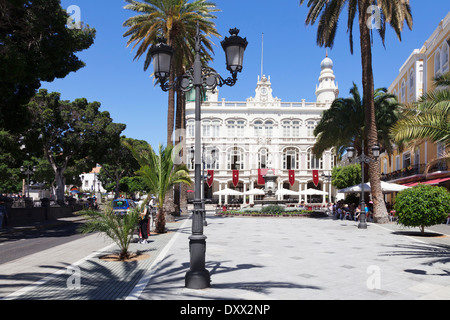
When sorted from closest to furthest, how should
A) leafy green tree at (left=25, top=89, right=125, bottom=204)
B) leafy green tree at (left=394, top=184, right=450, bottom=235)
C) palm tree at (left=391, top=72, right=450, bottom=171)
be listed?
palm tree at (left=391, top=72, right=450, bottom=171) < leafy green tree at (left=394, top=184, right=450, bottom=235) < leafy green tree at (left=25, top=89, right=125, bottom=204)

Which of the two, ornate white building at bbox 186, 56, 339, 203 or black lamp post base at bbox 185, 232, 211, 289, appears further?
ornate white building at bbox 186, 56, 339, 203

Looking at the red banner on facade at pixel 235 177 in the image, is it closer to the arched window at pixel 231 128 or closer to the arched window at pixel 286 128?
the arched window at pixel 231 128

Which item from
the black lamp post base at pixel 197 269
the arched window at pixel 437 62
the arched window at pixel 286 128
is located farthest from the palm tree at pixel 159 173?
the arched window at pixel 286 128

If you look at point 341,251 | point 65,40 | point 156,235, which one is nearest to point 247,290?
point 341,251

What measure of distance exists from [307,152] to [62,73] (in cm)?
4768

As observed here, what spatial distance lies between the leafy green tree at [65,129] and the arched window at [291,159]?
105 feet

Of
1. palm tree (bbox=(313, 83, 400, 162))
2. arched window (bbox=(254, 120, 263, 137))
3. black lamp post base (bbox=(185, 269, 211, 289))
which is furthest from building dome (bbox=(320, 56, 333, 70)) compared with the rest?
black lamp post base (bbox=(185, 269, 211, 289))

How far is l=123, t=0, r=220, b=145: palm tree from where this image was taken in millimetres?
22828

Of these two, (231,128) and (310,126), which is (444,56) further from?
(231,128)

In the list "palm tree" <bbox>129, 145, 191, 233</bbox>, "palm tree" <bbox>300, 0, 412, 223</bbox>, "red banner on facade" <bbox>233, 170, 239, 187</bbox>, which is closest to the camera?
"palm tree" <bbox>129, 145, 191, 233</bbox>

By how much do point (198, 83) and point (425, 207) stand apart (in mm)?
12299

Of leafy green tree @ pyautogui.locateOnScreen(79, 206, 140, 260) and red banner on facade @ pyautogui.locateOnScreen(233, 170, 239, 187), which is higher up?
red banner on facade @ pyautogui.locateOnScreen(233, 170, 239, 187)

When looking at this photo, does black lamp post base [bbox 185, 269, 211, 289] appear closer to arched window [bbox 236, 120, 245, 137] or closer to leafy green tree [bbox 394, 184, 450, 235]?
leafy green tree [bbox 394, 184, 450, 235]

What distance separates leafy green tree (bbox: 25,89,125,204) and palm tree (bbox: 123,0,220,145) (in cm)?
904
